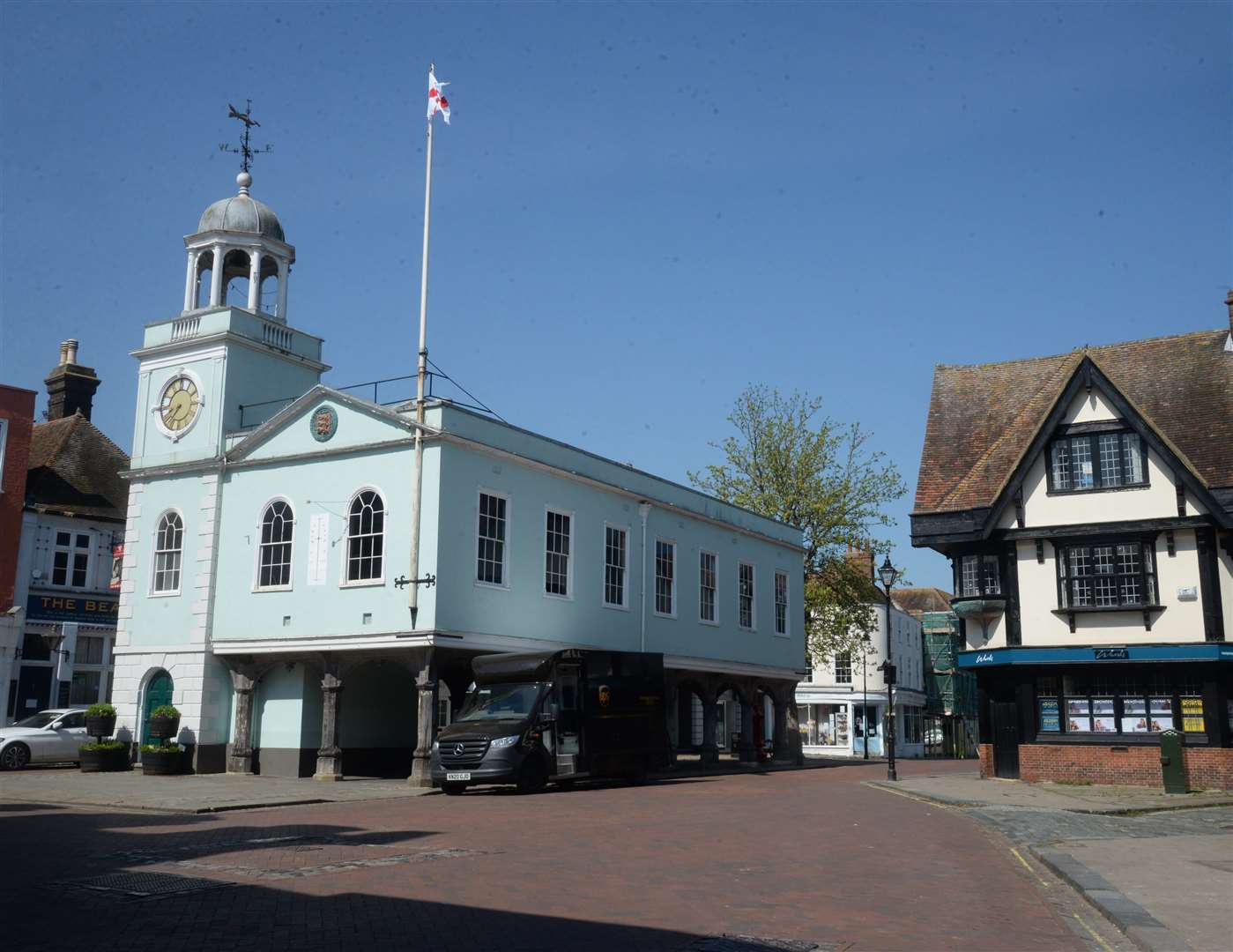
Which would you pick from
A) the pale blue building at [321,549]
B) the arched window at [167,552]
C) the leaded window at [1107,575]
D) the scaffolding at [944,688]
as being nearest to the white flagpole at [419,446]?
the pale blue building at [321,549]

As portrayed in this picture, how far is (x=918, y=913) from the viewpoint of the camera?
9.47 meters

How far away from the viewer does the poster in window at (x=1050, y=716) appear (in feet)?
96.0

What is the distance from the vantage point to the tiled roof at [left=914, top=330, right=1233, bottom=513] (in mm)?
29891

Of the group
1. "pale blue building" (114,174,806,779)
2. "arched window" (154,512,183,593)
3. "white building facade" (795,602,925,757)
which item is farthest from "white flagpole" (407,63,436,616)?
"white building facade" (795,602,925,757)

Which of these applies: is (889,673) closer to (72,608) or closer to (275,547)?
(275,547)

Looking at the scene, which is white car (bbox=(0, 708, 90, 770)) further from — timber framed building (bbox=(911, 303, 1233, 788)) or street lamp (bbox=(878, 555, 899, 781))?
timber framed building (bbox=(911, 303, 1233, 788))

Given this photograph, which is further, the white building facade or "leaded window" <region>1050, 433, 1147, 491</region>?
the white building facade

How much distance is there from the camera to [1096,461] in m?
29.8

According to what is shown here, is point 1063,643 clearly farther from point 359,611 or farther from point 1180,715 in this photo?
point 359,611

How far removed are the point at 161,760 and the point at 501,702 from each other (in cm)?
914

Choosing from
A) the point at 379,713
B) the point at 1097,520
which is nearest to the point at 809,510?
the point at 1097,520

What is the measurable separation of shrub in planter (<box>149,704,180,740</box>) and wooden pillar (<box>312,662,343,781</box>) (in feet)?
12.3

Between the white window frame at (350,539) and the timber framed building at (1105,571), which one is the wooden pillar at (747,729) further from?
the white window frame at (350,539)


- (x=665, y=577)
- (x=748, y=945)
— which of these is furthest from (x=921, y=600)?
(x=748, y=945)
